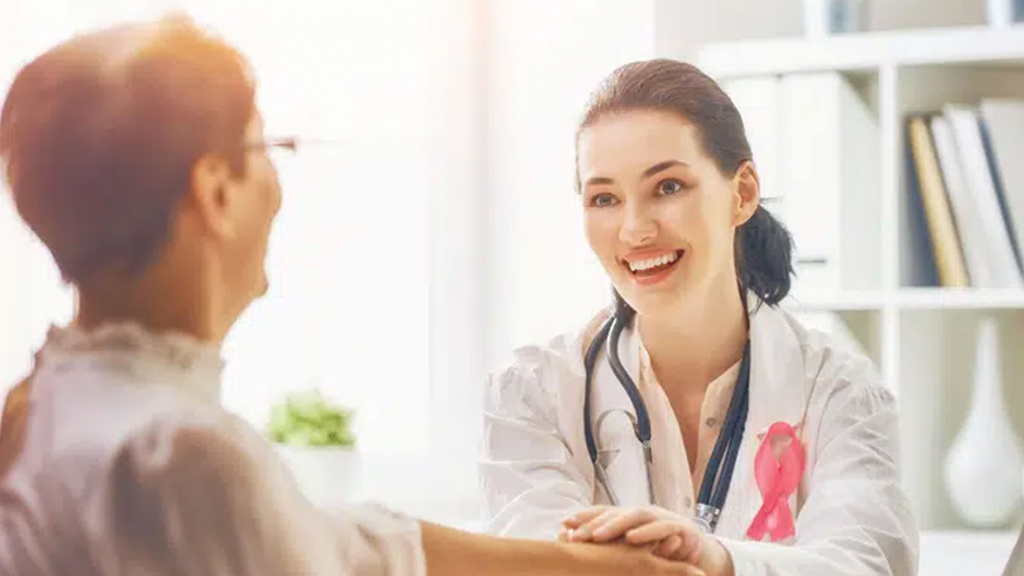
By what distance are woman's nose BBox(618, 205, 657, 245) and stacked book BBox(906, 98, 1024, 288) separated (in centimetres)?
106

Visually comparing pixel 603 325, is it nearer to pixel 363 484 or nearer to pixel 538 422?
pixel 538 422

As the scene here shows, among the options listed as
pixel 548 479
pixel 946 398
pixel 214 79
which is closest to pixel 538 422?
pixel 548 479

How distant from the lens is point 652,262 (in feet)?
2.89

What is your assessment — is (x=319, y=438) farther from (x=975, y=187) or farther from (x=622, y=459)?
(x=975, y=187)

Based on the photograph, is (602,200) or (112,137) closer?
(112,137)

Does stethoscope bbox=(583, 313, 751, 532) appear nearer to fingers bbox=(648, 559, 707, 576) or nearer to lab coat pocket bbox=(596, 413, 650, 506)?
lab coat pocket bbox=(596, 413, 650, 506)

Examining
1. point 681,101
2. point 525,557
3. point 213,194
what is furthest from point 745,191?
point 213,194

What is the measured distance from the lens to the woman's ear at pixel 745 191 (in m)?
0.92

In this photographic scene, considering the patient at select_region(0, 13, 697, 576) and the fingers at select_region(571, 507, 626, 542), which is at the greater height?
the patient at select_region(0, 13, 697, 576)

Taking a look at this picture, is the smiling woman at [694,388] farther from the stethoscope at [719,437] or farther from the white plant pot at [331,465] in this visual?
the white plant pot at [331,465]

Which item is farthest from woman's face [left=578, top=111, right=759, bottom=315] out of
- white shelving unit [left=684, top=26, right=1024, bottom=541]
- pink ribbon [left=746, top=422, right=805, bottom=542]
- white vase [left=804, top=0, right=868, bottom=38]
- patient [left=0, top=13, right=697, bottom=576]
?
white vase [left=804, top=0, right=868, bottom=38]

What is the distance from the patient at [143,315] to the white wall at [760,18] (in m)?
1.47

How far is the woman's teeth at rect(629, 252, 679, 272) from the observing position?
876 mm

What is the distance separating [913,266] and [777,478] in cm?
102
